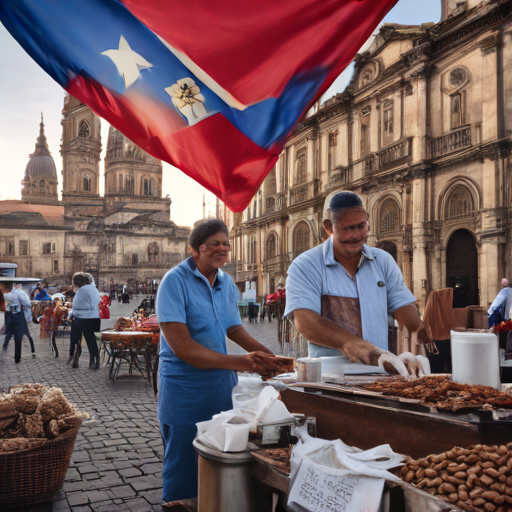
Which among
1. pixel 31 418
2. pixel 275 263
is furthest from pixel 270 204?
pixel 31 418

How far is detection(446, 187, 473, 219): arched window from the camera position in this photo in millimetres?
12992

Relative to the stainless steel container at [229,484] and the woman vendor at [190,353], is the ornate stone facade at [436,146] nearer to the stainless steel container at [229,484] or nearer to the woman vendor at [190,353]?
the woman vendor at [190,353]

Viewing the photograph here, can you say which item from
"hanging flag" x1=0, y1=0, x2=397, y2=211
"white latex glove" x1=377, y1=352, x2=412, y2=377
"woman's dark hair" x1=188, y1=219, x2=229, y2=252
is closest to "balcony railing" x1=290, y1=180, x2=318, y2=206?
"hanging flag" x1=0, y1=0, x2=397, y2=211

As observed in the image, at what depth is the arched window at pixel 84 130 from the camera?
70.1 metres

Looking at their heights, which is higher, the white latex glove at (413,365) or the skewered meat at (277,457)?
the white latex glove at (413,365)

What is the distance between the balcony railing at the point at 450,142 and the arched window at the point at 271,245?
10787 mm

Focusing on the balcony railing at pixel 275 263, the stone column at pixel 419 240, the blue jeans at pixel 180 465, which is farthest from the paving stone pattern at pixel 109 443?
the balcony railing at pixel 275 263

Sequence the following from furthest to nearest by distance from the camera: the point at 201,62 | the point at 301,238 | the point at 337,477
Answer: the point at 301,238
the point at 201,62
the point at 337,477

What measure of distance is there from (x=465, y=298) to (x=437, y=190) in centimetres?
333

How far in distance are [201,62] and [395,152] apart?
13.6 metres

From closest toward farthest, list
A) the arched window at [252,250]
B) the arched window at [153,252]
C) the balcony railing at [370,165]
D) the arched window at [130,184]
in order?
the balcony railing at [370,165] < the arched window at [252,250] < the arched window at [153,252] < the arched window at [130,184]

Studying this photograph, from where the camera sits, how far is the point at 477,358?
70.0 inches

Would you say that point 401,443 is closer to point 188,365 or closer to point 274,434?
point 274,434

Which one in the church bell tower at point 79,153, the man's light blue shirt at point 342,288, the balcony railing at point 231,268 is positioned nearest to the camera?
the man's light blue shirt at point 342,288
